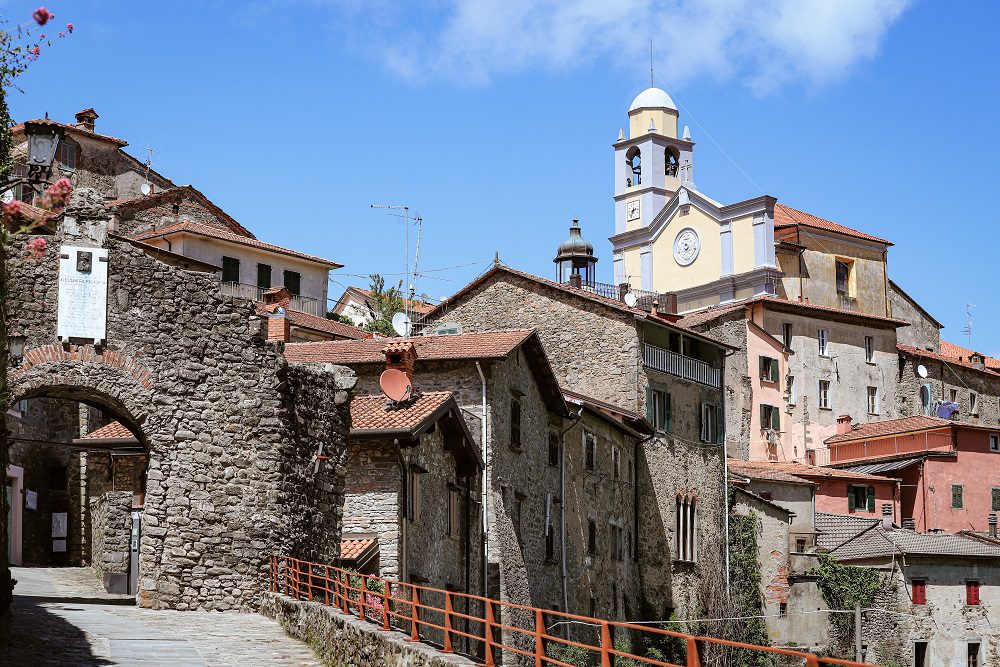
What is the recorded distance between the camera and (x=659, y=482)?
49688 mm

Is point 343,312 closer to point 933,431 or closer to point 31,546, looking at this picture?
point 933,431

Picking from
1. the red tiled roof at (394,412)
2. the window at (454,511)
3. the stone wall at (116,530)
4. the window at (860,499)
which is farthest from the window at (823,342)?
the stone wall at (116,530)

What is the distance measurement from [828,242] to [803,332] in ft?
39.8

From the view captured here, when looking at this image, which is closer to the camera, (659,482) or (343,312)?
(659,482)

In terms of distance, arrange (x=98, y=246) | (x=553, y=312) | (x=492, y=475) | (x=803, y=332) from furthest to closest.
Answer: (x=803, y=332)
(x=553, y=312)
(x=492, y=475)
(x=98, y=246)

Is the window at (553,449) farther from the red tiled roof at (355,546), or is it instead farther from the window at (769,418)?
the window at (769,418)

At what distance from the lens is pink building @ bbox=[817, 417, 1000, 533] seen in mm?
66062

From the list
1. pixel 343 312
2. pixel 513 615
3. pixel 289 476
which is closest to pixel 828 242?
pixel 343 312

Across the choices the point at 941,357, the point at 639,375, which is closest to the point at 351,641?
the point at 639,375

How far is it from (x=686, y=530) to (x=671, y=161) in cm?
4950

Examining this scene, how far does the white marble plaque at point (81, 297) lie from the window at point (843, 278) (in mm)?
64095

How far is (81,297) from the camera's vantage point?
77.5 feet

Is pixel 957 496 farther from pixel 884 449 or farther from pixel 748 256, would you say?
pixel 748 256

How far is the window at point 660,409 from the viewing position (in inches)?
1925
